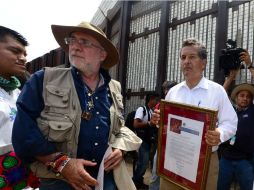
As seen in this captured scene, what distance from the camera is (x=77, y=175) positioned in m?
1.90

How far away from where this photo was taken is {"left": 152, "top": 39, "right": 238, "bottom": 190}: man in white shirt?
2.82 meters

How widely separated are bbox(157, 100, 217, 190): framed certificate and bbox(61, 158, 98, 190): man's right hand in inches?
38.3

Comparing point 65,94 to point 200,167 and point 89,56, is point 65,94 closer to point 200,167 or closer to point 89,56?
point 89,56

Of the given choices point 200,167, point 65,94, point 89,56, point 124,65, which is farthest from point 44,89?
point 124,65

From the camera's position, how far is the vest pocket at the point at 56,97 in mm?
2025

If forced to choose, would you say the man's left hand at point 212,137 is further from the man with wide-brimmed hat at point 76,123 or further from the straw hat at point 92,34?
the straw hat at point 92,34

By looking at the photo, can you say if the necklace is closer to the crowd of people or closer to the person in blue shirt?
the crowd of people

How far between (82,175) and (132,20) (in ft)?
23.1

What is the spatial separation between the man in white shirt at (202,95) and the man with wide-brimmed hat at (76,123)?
0.76m

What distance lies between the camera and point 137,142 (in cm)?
238

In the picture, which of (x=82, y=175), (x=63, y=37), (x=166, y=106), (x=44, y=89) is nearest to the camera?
(x=82, y=175)

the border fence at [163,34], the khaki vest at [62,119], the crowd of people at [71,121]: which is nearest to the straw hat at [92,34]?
the crowd of people at [71,121]

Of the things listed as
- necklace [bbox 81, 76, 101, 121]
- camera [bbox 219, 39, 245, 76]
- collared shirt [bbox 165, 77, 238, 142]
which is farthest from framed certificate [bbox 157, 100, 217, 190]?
camera [bbox 219, 39, 245, 76]

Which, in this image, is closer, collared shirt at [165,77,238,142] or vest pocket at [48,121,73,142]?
vest pocket at [48,121,73,142]
